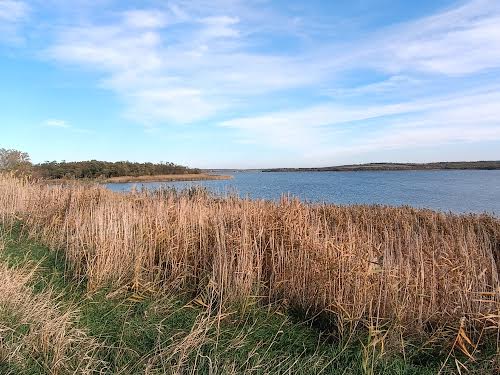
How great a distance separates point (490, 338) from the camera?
3.37 metres

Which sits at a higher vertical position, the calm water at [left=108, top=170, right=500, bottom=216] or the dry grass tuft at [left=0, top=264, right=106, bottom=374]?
the dry grass tuft at [left=0, top=264, right=106, bottom=374]

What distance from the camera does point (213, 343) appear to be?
329 cm

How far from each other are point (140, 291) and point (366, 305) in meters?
2.62

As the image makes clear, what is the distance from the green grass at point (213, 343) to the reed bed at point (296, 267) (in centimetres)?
20

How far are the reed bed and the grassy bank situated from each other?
0.05 feet

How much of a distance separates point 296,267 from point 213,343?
1.53 m

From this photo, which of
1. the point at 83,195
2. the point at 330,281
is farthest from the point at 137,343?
the point at 83,195

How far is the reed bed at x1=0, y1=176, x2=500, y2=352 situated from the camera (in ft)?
11.8

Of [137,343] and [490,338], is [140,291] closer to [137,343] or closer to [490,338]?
[137,343]

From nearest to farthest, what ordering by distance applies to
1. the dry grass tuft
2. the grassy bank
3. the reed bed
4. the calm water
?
the dry grass tuft
the grassy bank
the reed bed
the calm water

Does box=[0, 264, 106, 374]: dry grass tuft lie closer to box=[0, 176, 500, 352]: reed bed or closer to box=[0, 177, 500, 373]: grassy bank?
box=[0, 177, 500, 373]: grassy bank

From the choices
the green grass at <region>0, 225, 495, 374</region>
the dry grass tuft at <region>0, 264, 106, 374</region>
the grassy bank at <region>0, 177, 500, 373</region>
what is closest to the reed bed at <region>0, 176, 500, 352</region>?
the grassy bank at <region>0, 177, 500, 373</region>

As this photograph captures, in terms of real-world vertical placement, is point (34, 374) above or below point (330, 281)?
below

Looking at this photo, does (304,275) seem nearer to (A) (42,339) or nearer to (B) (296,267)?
(B) (296,267)
